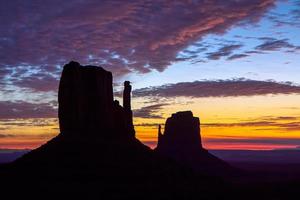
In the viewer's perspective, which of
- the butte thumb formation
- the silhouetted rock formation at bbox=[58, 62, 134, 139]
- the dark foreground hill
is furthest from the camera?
the silhouetted rock formation at bbox=[58, 62, 134, 139]

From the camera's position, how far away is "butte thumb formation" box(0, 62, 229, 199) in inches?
3669

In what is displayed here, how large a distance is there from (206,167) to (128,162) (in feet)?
270

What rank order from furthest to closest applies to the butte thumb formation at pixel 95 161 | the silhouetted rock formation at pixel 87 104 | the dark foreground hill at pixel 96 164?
the silhouetted rock formation at pixel 87 104
the butte thumb formation at pixel 95 161
the dark foreground hill at pixel 96 164

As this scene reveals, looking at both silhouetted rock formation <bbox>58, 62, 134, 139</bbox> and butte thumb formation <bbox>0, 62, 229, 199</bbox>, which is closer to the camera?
butte thumb formation <bbox>0, 62, 229, 199</bbox>

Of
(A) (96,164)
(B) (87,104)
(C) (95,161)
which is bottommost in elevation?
(A) (96,164)

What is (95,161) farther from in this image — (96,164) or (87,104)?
(87,104)

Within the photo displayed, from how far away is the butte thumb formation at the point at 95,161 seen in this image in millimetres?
93188

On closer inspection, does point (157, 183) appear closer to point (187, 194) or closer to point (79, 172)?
point (187, 194)

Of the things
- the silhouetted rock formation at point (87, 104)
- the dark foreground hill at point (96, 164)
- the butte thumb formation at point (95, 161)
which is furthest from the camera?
the silhouetted rock formation at point (87, 104)

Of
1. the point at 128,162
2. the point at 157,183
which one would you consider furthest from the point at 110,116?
the point at 157,183

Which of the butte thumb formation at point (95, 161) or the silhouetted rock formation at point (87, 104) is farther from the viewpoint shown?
the silhouetted rock formation at point (87, 104)

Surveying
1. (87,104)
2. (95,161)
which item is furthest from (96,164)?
(87,104)

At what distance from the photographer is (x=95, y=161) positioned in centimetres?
10338

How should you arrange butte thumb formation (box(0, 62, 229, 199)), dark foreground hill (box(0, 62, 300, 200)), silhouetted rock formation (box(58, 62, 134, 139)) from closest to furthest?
dark foreground hill (box(0, 62, 300, 200)) < butte thumb formation (box(0, 62, 229, 199)) < silhouetted rock formation (box(58, 62, 134, 139))
